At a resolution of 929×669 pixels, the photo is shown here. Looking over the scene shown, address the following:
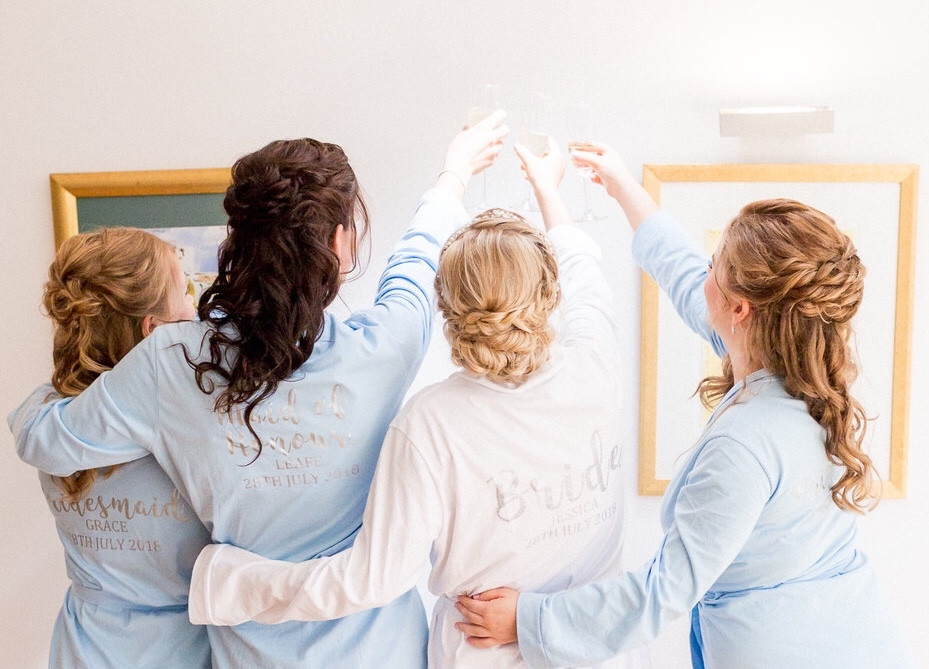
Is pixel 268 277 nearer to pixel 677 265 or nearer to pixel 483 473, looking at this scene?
pixel 483 473

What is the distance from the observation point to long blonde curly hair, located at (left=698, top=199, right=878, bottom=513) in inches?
45.4

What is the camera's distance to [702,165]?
1.69 meters

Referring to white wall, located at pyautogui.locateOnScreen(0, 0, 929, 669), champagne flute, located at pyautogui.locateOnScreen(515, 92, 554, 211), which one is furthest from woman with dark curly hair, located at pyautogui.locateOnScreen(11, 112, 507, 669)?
white wall, located at pyautogui.locateOnScreen(0, 0, 929, 669)

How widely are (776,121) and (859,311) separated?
0.42 metres

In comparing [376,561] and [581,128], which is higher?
[581,128]

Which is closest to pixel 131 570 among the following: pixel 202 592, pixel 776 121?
pixel 202 592

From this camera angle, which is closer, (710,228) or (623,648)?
(623,648)

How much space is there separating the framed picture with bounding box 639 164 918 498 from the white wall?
0.04 meters

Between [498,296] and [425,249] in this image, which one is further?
[425,249]

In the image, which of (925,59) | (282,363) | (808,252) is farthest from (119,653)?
(925,59)

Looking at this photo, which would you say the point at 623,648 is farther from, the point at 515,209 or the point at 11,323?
the point at 11,323

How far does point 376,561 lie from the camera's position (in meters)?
1.15

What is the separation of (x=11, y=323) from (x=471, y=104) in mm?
1142

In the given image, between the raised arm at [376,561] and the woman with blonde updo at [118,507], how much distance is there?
8.6 inches
